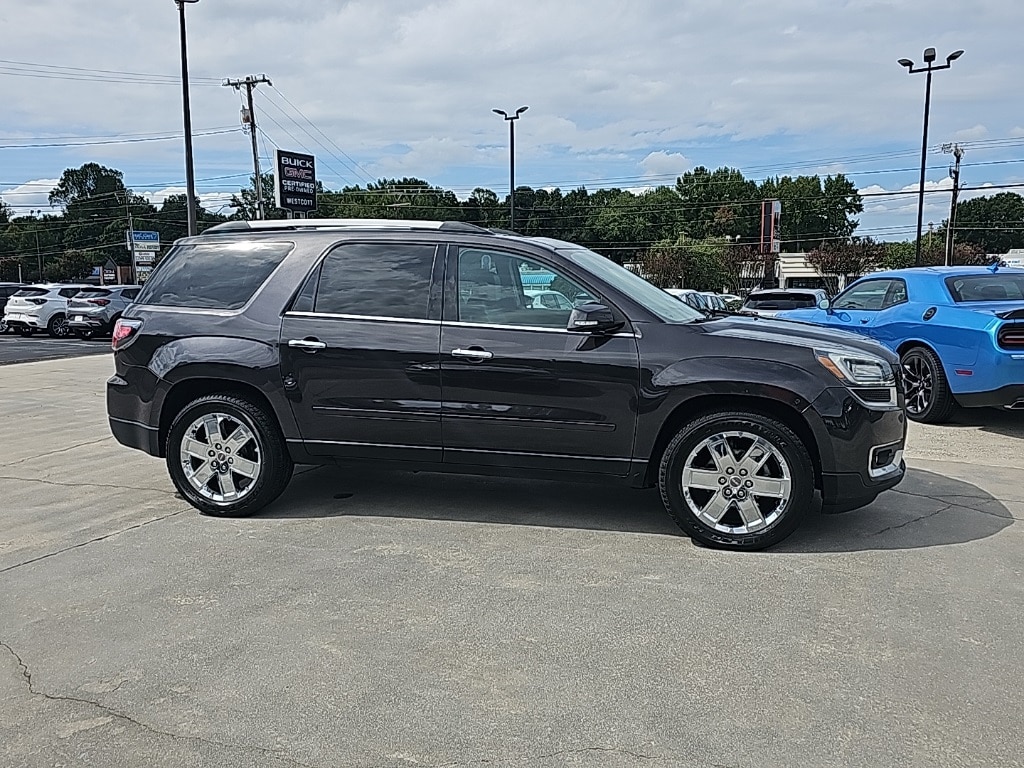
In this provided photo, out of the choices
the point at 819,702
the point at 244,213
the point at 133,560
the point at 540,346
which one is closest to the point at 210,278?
the point at 133,560

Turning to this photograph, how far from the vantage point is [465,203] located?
268 ft

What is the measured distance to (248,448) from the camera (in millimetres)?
5434

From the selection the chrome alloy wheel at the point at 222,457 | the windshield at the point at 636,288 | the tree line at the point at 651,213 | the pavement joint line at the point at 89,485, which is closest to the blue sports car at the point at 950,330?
the windshield at the point at 636,288

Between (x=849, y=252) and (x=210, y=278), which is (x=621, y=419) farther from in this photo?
(x=849, y=252)

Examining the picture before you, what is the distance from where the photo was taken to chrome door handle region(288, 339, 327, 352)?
520cm

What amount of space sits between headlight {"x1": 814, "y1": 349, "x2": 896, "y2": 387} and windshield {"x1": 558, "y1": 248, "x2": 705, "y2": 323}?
2.71 ft

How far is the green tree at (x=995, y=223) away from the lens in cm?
8806

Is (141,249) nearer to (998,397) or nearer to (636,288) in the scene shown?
(998,397)

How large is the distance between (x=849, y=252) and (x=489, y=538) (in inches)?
2287

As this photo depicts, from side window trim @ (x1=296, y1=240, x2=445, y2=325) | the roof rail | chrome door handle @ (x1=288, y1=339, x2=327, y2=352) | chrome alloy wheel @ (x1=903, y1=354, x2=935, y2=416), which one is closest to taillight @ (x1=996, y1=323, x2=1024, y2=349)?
chrome alloy wheel @ (x1=903, y1=354, x2=935, y2=416)

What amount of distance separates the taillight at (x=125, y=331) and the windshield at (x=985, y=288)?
761 cm

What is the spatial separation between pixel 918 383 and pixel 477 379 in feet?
19.4

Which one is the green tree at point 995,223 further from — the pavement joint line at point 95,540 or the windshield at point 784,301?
the pavement joint line at point 95,540

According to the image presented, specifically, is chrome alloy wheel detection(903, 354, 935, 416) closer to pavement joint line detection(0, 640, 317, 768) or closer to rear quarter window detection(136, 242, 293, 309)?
rear quarter window detection(136, 242, 293, 309)
